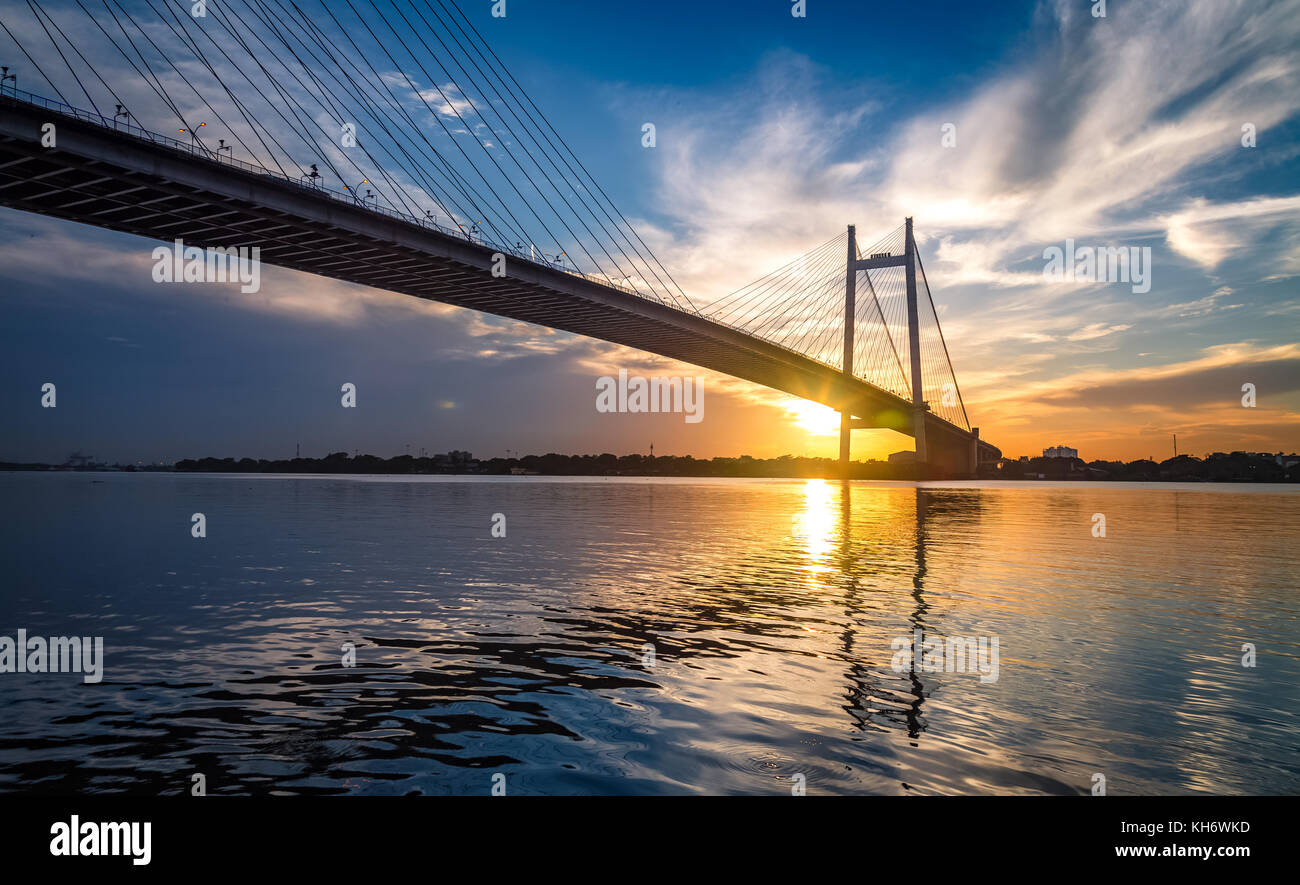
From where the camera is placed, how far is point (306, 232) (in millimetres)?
39188

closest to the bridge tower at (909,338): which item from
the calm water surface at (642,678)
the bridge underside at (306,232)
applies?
the bridge underside at (306,232)

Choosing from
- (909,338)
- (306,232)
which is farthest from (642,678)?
(909,338)

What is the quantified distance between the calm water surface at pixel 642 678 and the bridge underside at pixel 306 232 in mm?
19280

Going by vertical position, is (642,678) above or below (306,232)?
below

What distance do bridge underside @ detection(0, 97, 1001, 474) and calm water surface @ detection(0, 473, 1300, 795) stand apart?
63.3ft

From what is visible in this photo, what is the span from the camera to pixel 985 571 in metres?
17.7

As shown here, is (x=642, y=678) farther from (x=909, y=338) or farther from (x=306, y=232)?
(x=909, y=338)

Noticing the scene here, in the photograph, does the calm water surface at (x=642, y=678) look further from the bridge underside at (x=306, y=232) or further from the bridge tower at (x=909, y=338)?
the bridge tower at (x=909, y=338)

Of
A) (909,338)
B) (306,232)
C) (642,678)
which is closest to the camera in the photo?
(642,678)

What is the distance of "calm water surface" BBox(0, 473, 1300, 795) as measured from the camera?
18.2 ft

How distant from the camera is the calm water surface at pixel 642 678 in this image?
218 inches

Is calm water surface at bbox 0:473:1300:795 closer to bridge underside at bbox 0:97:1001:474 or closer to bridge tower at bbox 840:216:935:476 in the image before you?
bridge underside at bbox 0:97:1001:474

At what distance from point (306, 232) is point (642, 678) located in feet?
127

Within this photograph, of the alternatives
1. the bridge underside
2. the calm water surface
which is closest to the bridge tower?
→ the bridge underside
